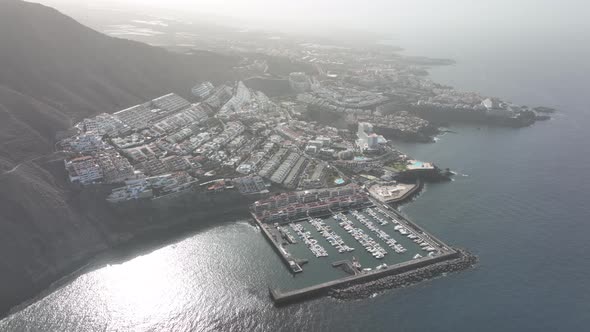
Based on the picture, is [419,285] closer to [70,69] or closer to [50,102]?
[50,102]

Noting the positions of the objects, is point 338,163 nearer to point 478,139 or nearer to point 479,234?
point 479,234

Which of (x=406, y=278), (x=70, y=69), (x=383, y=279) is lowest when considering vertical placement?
(x=383, y=279)

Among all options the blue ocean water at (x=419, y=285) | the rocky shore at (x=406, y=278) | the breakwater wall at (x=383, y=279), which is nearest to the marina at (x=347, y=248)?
the breakwater wall at (x=383, y=279)

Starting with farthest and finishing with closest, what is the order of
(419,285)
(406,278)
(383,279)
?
1. (406,278)
2. (383,279)
3. (419,285)

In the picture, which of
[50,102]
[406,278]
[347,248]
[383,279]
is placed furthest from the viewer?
[50,102]

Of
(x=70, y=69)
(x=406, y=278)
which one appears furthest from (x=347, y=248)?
(x=70, y=69)

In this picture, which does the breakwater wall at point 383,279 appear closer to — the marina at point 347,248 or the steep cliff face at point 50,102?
the marina at point 347,248

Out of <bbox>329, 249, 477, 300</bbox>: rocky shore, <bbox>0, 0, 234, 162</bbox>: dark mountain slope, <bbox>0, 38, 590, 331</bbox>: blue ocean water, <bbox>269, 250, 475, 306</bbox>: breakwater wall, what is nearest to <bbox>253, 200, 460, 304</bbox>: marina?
<bbox>269, 250, 475, 306</bbox>: breakwater wall

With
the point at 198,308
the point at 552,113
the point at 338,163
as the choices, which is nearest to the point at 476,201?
the point at 338,163
